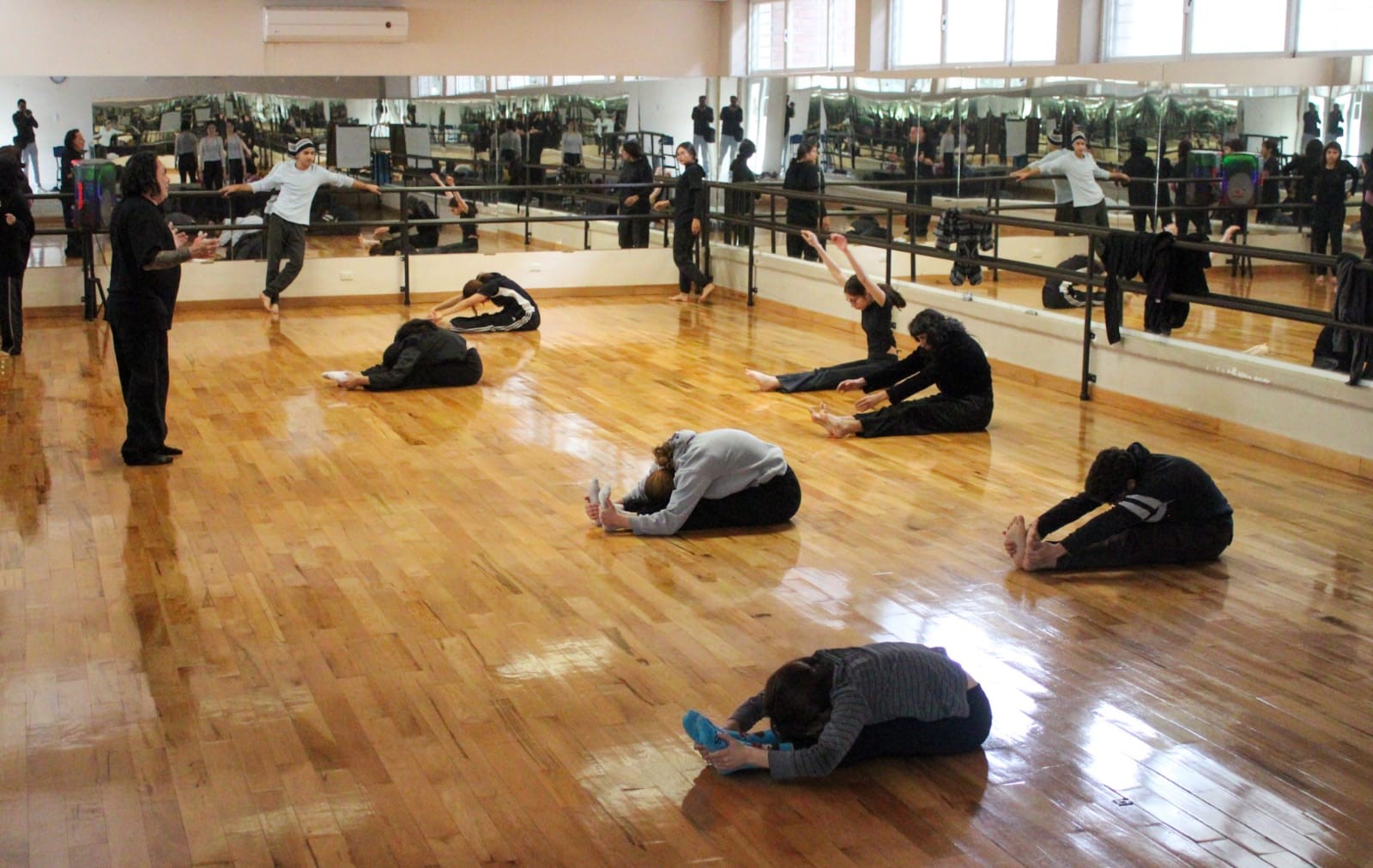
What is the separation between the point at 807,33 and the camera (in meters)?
12.6

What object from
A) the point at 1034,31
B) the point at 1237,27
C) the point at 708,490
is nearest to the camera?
the point at 708,490

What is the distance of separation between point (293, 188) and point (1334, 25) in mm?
7358

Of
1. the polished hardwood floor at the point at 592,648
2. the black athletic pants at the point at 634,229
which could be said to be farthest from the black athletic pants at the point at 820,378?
the black athletic pants at the point at 634,229

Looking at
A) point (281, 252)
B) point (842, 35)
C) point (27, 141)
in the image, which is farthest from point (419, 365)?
point (842, 35)

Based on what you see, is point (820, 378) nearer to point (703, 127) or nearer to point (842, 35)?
point (842, 35)

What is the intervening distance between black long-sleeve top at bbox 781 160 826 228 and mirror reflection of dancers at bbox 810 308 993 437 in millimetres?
4378

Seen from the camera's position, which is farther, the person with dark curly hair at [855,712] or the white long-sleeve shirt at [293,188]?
the white long-sleeve shirt at [293,188]

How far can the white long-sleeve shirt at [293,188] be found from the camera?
11273mm

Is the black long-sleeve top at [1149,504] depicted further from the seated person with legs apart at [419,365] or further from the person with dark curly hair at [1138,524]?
the seated person with legs apart at [419,365]

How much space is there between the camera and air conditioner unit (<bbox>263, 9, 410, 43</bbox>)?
38.2ft

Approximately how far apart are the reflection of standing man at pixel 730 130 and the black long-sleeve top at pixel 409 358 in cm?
527

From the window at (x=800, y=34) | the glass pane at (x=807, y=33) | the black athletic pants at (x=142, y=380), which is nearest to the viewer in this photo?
the black athletic pants at (x=142, y=380)

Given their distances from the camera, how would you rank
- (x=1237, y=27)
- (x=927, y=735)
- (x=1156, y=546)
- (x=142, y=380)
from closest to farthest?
(x=927, y=735)
(x=1156, y=546)
(x=142, y=380)
(x=1237, y=27)

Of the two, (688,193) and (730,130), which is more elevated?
(730,130)
